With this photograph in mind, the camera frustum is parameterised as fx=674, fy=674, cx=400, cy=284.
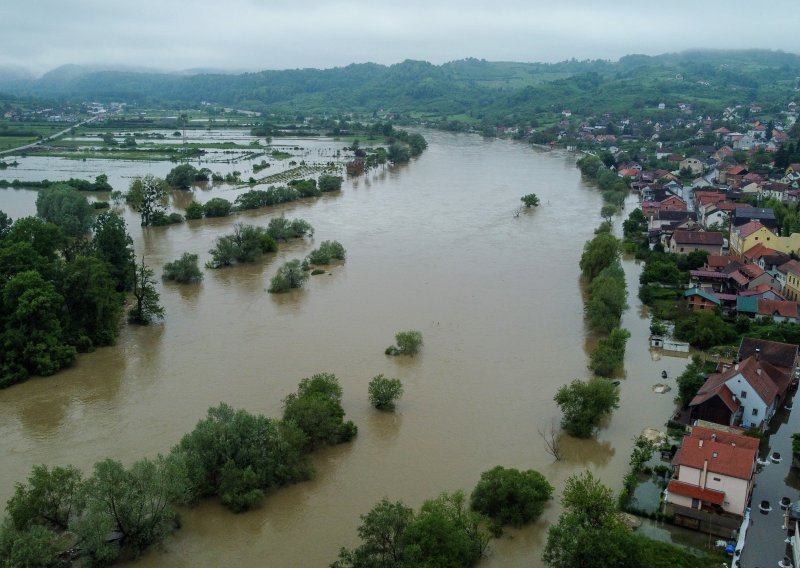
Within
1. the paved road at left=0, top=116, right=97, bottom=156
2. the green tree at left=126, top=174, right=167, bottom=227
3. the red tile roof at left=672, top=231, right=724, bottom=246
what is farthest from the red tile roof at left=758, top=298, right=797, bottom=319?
the paved road at left=0, top=116, right=97, bottom=156

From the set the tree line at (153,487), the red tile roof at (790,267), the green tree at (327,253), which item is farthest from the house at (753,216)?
the tree line at (153,487)

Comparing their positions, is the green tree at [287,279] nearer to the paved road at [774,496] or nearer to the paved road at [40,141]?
the paved road at [774,496]

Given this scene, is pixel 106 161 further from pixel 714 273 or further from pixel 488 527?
pixel 488 527

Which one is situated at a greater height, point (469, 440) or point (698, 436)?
point (698, 436)

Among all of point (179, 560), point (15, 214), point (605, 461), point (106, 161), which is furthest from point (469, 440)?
point (106, 161)

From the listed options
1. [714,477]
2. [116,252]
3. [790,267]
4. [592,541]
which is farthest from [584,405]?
[116,252]
